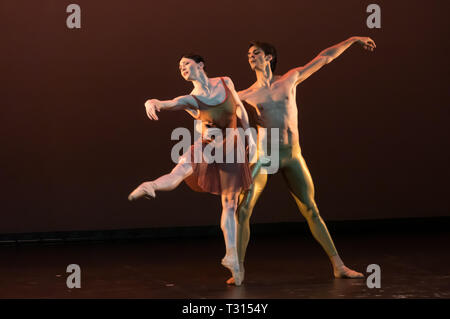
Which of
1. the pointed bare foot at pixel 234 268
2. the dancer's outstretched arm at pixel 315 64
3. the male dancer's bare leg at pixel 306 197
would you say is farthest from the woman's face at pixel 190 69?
the pointed bare foot at pixel 234 268

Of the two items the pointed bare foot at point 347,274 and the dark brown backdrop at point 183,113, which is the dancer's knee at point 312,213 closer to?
the pointed bare foot at point 347,274

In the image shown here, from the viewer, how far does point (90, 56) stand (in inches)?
294

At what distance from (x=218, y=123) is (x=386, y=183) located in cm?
360

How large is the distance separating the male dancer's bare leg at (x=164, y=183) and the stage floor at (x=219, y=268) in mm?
633

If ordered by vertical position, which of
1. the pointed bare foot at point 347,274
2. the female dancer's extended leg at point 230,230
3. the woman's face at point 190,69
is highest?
the woman's face at point 190,69

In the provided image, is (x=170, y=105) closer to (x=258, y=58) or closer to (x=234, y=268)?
(x=258, y=58)

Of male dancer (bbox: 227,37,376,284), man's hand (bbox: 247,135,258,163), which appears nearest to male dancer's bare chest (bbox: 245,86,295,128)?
male dancer (bbox: 227,37,376,284)

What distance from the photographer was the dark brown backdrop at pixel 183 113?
7430 mm

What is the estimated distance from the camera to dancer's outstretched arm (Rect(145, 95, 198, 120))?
4301mm

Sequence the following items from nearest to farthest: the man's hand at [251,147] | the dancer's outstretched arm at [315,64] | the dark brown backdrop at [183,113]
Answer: the man's hand at [251,147], the dancer's outstretched arm at [315,64], the dark brown backdrop at [183,113]

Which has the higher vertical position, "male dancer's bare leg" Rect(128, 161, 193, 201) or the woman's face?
the woman's face

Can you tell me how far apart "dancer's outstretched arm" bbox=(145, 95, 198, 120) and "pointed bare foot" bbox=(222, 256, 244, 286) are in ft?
3.02

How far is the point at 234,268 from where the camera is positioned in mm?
4781

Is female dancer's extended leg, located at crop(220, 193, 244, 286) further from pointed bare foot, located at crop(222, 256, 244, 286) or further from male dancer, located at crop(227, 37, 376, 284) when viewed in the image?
male dancer, located at crop(227, 37, 376, 284)
